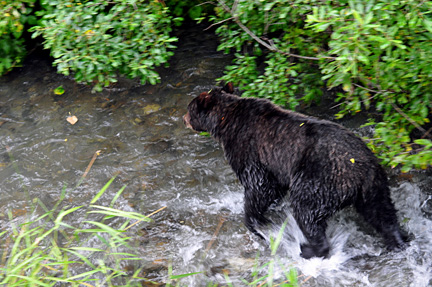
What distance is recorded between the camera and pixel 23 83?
272 inches

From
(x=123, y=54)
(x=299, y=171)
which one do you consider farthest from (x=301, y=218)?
(x=123, y=54)

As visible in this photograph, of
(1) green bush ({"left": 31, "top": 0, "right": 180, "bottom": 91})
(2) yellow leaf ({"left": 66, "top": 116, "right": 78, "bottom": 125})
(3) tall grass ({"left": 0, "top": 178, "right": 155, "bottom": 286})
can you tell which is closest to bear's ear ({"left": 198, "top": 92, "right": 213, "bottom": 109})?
(1) green bush ({"left": 31, "top": 0, "right": 180, "bottom": 91})

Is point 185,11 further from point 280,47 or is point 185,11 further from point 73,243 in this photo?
point 73,243

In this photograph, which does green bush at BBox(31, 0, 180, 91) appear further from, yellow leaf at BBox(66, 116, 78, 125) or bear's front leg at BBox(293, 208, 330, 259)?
bear's front leg at BBox(293, 208, 330, 259)

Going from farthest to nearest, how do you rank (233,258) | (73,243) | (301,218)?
(73,243), (233,258), (301,218)

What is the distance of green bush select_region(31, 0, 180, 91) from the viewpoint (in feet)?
15.8

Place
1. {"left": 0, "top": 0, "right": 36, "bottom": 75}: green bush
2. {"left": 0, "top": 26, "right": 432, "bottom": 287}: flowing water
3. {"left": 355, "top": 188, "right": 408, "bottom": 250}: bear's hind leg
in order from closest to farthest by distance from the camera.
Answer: {"left": 355, "top": 188, "right": 408, "bottom": 250}: bear's hind leg → {"left": 0, "top": 26, "right": 432, "bottom": 287}: flowing water → {"left": 0, "top": 0, "right": 36, "bottom": 75}: green bush

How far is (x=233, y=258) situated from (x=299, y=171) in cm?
114

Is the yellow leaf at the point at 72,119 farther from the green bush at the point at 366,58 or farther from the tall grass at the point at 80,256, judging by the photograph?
the green bush at the point at 366,58

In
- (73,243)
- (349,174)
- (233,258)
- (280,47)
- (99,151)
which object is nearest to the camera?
(349,174)

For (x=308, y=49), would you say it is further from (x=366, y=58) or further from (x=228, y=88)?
(x=366, y=58)

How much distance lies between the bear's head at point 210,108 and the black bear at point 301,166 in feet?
0.03

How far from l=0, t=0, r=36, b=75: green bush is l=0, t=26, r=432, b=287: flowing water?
0.51 m

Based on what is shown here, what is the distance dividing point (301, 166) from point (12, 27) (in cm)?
426
